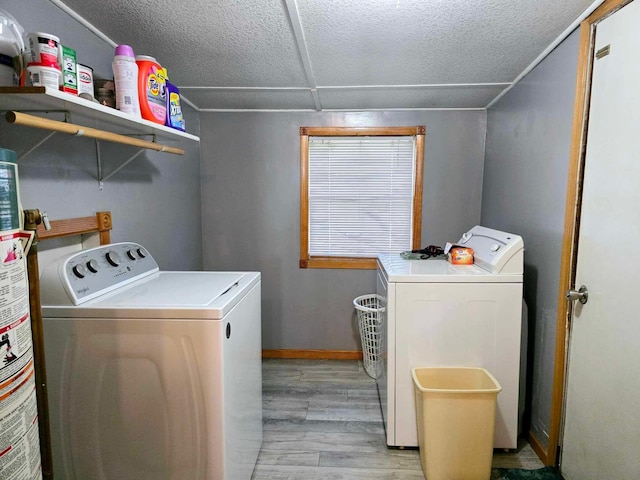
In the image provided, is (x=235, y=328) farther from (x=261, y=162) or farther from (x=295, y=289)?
(x=261, y=162)

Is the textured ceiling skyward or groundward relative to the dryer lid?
skyward

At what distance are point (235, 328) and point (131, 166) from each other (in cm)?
114

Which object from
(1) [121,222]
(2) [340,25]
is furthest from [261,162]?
(2) [340,25]

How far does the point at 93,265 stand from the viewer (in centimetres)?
138

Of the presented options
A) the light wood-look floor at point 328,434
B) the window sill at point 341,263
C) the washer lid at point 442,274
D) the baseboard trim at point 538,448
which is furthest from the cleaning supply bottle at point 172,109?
the baseboard trim at point 538,448

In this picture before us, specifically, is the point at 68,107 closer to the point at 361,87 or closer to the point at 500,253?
the point at 361,87

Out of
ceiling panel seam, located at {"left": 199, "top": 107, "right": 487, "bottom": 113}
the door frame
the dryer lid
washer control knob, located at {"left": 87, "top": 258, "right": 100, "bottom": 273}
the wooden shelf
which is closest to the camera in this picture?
the wooden shelf

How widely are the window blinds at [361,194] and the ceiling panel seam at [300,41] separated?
64cm

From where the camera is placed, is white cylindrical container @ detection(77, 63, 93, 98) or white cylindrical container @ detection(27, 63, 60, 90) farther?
white cylindrical container @ detection(77, 63, 93, 98)

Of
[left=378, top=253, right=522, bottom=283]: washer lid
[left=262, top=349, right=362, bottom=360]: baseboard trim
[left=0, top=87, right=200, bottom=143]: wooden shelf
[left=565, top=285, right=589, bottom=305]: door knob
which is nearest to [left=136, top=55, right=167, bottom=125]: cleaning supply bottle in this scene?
[left=0, top=87, right=200, bottom=143]: wooden shelf

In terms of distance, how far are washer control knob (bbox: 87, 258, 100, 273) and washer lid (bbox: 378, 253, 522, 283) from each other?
131cm

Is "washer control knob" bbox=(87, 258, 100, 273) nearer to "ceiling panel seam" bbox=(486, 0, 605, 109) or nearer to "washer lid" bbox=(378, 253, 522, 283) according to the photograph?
"washer lid" bbox=(378, 253, 522, 283)

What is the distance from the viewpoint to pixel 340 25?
152 centimetres

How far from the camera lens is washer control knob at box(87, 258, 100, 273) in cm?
136
